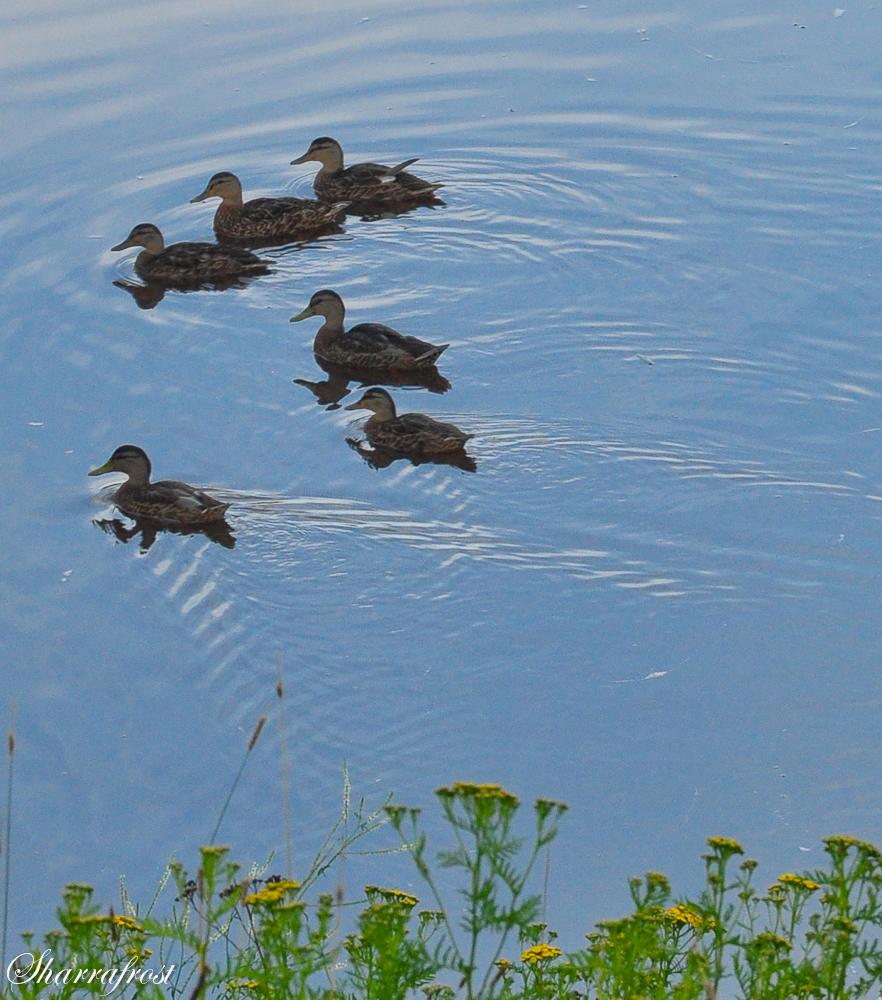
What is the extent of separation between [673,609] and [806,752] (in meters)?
1.13

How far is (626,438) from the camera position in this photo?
8.75 m

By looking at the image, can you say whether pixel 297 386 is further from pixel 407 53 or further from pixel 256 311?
pixel 407 53

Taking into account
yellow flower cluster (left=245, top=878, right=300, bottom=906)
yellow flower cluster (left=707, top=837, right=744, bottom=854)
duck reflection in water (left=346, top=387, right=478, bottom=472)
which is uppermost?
duck reflection in water (left=346, top=387, right=478, bottom=472)

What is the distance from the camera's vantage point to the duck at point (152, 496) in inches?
325

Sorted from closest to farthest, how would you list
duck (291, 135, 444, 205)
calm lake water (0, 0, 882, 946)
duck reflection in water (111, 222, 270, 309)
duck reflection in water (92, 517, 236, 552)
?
calm lake water (0, 0, 882, 946) → duck reflection in water (92, 517, 236, 552) → duck reflection in water (111, 222, 270, 309) → duck (291, 135, 444, 205)

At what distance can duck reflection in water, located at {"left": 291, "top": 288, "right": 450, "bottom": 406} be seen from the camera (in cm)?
981

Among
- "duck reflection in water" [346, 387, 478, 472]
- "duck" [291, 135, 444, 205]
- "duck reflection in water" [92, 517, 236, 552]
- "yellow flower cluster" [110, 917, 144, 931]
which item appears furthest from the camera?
"duck" [291, 135, 444, 205]

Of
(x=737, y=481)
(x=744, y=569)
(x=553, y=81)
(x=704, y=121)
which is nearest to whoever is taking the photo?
(x=744, y=569)

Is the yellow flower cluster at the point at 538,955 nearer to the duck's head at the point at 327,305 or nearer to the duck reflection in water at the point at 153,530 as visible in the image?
the duck reflection in water at the point at 153,530

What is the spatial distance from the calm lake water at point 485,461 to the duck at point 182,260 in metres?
0.22

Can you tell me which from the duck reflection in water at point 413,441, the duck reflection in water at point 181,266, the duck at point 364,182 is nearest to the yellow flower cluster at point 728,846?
the duck reflection in water at point 413,441

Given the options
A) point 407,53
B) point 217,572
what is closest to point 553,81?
point 407,53

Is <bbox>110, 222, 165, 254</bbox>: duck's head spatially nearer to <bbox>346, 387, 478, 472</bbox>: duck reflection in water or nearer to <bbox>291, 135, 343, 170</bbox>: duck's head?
<bbox>291, 135, 343, 170</bbox>: duck's head

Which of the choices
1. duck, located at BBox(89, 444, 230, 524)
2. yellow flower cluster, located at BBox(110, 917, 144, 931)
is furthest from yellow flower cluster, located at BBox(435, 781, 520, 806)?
duck, located at BBox(89, 444, 230, 524)
